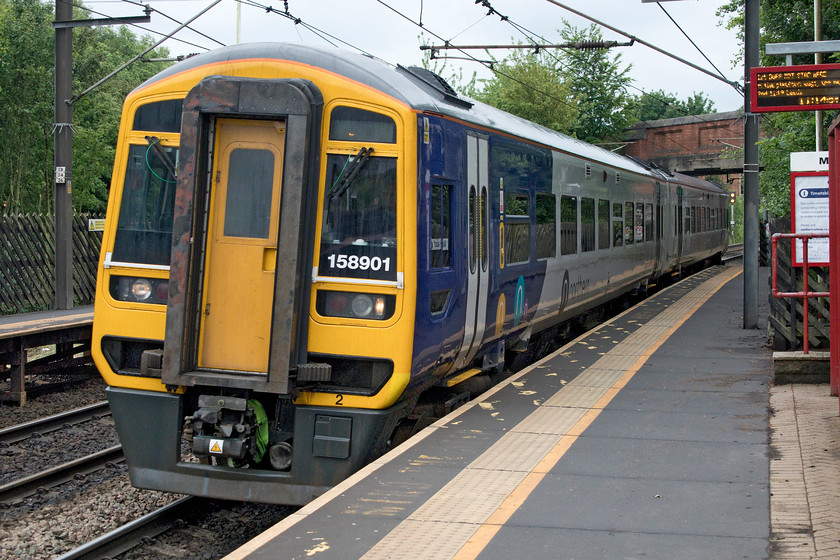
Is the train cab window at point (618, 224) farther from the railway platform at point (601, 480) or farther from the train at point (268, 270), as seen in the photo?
the train at point (268, 270)

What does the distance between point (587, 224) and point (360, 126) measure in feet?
24.4

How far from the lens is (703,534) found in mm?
4910

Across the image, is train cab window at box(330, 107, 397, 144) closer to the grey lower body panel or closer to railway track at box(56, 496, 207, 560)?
the grey lower body panel

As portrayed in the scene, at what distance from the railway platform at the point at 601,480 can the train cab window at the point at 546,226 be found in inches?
63.2

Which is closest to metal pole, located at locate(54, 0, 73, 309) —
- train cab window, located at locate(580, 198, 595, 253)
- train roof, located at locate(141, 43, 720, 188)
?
train cab window, located at locate(580, 198, 595, 253)

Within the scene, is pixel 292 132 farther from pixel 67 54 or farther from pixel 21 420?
pixel 67 54

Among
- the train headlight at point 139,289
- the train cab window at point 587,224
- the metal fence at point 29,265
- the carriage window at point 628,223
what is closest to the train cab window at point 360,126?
the train headlight at point 139,289

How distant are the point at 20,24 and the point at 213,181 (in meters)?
23.1

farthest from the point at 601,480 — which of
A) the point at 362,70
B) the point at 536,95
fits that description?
the point at 536,95

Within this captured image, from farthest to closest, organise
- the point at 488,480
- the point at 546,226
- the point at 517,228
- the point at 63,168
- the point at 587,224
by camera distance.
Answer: the point at 63,168 < the point at 587,224 < the point at 546,226 < the point at 517,228 < the point at 488,480

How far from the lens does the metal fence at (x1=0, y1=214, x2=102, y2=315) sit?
16.9 metres

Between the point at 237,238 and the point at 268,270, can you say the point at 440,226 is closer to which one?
the point at 268,270

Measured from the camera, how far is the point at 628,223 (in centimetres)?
1677

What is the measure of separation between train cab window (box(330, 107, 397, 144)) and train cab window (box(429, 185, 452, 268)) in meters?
0.68
